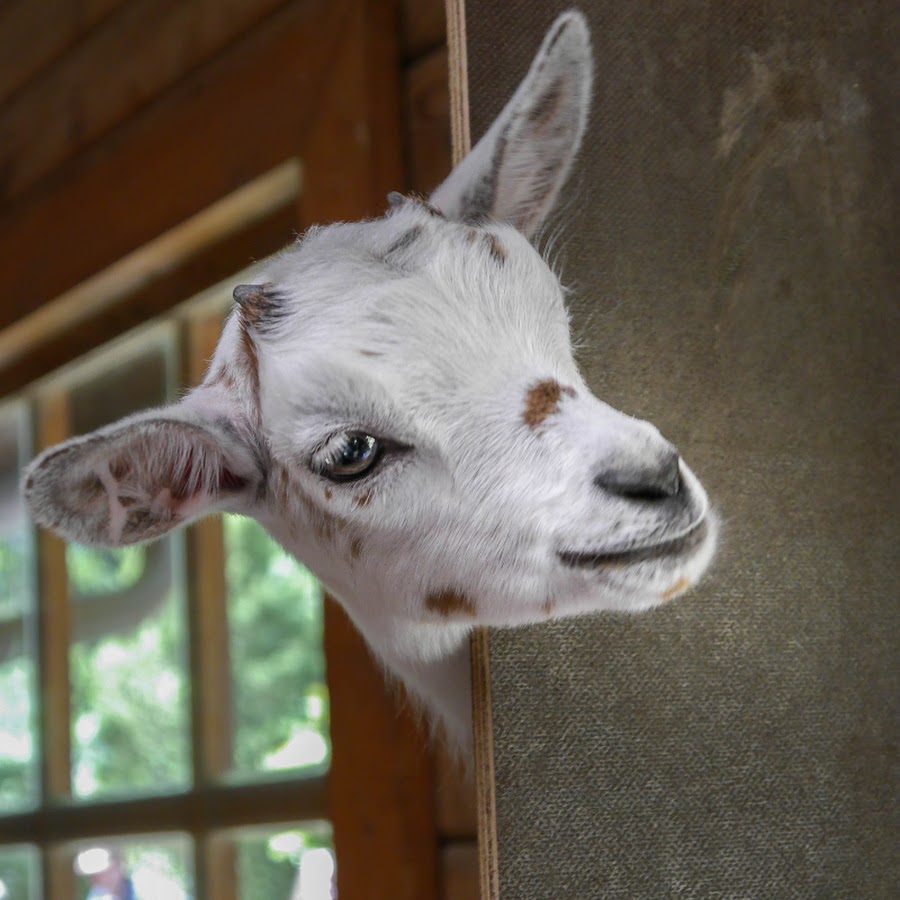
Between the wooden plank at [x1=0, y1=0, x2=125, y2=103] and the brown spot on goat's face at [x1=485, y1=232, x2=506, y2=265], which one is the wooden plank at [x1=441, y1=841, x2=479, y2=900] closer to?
the brown spot on goat's face at [x1=485, y1=232, x2=506, y2=265]

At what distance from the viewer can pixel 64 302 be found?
0.61m

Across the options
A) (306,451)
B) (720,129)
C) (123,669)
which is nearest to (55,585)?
(123,669)

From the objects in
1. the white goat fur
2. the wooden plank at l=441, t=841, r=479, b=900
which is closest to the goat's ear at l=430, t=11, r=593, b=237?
the white goat fur

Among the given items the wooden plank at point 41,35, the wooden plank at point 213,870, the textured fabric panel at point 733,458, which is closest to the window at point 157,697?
the wooden plank at point 213,870

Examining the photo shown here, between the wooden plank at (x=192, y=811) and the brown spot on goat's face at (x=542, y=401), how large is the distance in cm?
22

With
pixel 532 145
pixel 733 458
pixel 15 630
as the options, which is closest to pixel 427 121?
pixel 532 145

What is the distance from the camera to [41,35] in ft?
2.39

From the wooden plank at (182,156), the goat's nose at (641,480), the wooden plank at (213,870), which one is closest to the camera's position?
the goat's nose at (641,480)

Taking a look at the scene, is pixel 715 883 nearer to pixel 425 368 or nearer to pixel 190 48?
pixel 425 368

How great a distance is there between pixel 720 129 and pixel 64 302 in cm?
38

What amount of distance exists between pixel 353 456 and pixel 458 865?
0.28m

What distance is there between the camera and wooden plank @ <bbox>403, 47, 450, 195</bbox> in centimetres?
61

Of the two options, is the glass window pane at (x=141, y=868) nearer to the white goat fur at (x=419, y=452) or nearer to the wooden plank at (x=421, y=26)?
the white goat fur at (x=419, y=452)

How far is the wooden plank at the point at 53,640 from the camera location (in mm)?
552
